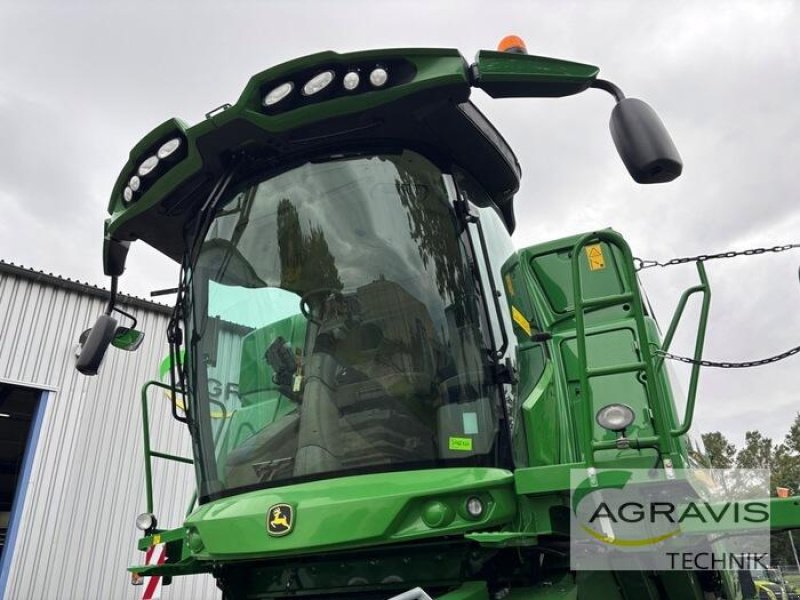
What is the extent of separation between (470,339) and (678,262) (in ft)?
4.61

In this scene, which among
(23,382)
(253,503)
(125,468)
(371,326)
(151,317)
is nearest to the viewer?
(253,503)

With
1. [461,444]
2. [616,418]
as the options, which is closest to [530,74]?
[616,418]

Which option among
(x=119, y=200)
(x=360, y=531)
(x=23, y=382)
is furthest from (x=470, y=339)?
(x=23, y=382)

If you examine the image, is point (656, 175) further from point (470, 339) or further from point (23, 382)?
point (23, 382)

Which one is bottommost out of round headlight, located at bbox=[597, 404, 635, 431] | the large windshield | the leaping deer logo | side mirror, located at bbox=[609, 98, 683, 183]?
the leaping deer logo

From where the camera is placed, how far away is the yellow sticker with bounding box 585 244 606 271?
400 cm

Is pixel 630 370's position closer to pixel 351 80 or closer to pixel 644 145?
pixel 644 145

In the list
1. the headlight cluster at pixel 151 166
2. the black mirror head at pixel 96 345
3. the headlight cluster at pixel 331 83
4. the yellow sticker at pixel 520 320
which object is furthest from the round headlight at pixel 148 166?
the yellow sticker at pixel 520 320

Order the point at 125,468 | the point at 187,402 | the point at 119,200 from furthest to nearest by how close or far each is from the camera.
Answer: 1. the point at 125,468
2. the point at 119,200
3. the point at 187,402

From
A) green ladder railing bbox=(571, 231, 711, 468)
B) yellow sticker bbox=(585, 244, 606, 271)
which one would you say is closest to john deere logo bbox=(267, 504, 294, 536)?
green ladder railing bbox=(571, 231, 711, 468)

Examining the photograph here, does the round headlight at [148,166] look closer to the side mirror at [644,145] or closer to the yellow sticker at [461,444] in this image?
the yellow sticker at [461,444]

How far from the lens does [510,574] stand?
94.3 inches

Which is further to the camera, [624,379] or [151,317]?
[151,317]

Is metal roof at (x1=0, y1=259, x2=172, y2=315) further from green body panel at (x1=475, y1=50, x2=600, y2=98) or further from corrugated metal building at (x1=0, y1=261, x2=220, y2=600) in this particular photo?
green body panel at (x1=475, y1=50, x2=600, y2=98)
